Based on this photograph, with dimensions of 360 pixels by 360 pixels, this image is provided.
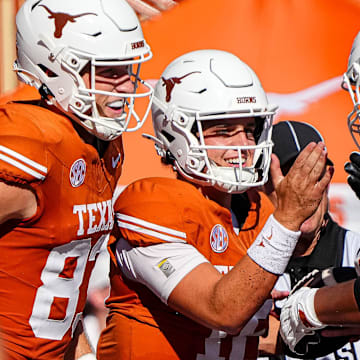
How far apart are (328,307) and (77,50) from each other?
1077mm

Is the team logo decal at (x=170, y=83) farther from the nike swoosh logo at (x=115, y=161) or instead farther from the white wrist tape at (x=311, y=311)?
the white wrist tape at (x=311, y=311)

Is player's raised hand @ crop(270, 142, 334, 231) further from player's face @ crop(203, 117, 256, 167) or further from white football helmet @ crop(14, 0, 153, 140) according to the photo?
white football helmet @ crop(14, 0, 153, 140)

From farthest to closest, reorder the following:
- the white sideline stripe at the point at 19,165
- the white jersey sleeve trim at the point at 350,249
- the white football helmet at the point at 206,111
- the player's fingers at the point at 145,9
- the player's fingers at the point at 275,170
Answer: the player's fingers at the point at 145,9
the player's fingers at the point at 275,170
the white jersey sleeve trim at the point at 350,249
the white football helmet at the point at 206,111
the white sideline stripe at the point at 19,165

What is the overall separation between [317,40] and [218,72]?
197 cm

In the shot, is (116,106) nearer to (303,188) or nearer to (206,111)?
(206,111)

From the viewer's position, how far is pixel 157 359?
202cm

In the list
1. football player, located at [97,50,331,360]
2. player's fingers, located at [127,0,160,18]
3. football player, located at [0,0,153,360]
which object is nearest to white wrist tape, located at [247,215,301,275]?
football player, located at [97,50,331,360]

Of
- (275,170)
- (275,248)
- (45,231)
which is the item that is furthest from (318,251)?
(45,231)

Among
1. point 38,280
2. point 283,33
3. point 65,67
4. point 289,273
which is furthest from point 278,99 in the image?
point 38,280

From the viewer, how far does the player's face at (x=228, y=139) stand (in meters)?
2.17

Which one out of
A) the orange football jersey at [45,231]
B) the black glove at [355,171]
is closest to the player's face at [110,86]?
the orange football jersey at [45,231]

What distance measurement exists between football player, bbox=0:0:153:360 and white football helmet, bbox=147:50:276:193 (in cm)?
20

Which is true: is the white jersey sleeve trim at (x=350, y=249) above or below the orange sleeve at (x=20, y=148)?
below

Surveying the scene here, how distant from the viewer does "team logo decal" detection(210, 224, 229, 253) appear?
204 cm
